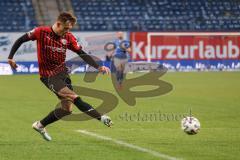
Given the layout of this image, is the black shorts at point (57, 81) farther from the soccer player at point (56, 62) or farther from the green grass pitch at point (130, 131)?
the green grass pitch at point (130, 131)

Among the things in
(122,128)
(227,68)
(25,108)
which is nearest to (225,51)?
(227,68)

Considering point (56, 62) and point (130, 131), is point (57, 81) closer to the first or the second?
point (56, 62)

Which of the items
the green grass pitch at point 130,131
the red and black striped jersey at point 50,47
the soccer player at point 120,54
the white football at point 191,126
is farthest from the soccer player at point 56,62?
the soccer player at point 120,54

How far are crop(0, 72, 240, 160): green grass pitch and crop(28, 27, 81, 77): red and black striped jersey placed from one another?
1291 mm

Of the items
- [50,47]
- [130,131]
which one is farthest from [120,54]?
[50,47]

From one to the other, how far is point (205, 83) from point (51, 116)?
58.2 feet

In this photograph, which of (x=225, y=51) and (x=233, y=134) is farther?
(x=225, y=51)

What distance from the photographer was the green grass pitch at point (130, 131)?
375 inches

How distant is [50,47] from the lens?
1066 cm

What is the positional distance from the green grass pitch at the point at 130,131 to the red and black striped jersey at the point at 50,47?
4.24 ft

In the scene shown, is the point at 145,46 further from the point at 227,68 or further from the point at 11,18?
the point at 11,18

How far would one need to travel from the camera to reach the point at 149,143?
1072 centimetres

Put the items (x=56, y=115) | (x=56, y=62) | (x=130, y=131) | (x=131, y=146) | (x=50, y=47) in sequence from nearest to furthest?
1. (x=131, y=146)
2. (x=50, y=47)
3. (x=56, y=62)
4. (x=56, y=115)
5. (x=130, y=131)

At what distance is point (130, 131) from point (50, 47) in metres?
2.79
